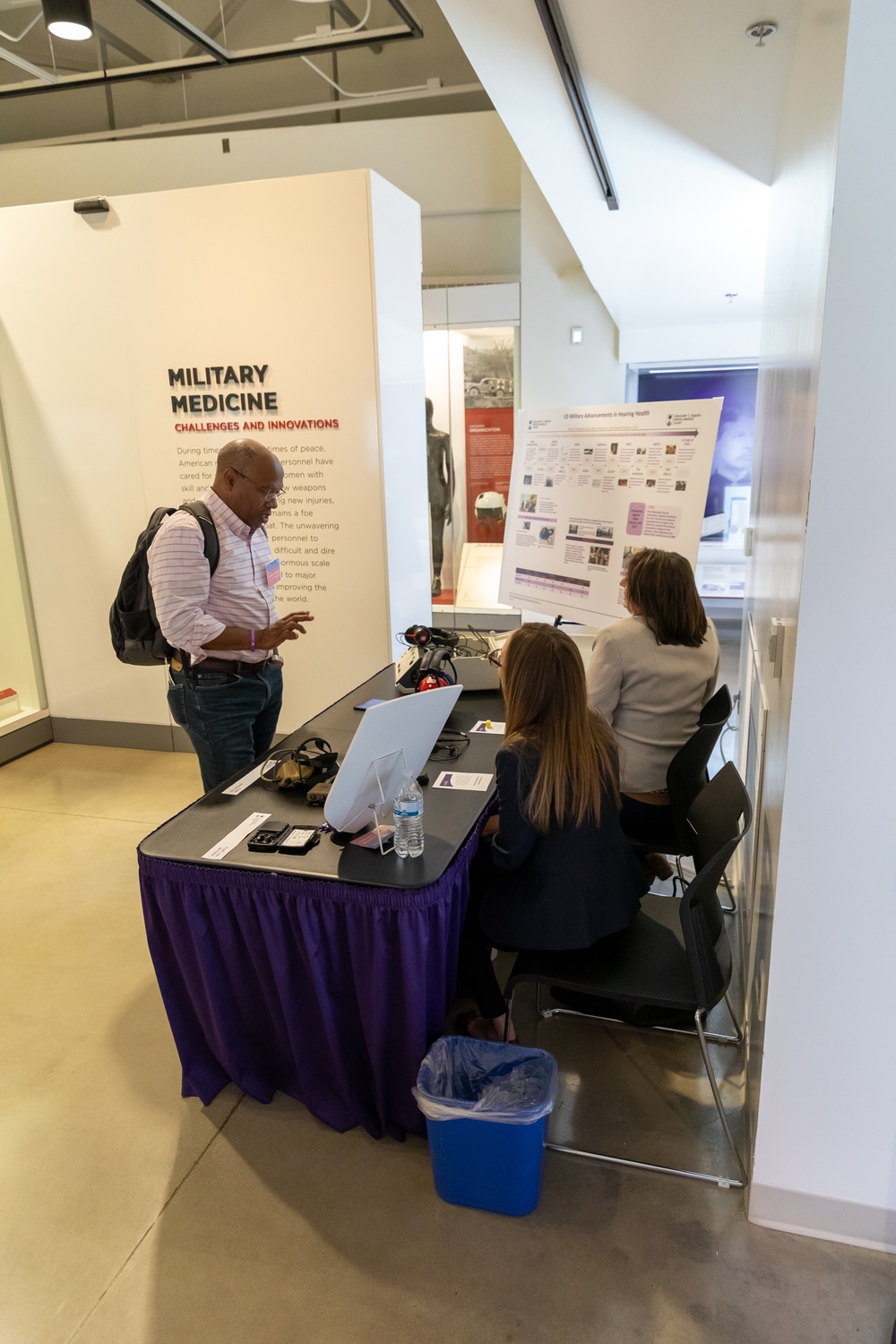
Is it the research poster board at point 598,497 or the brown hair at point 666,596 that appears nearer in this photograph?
the brown hair at point 666,596

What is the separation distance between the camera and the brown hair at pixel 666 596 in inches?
108

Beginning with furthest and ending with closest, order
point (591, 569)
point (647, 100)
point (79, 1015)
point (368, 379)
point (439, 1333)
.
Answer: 1. point (368, 379)
2. point (591, 569)
3. point (647, 100)
4. point (79, 1015)
5. point (439, 1333)

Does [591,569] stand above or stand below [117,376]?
below

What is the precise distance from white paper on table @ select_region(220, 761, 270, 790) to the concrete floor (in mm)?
849

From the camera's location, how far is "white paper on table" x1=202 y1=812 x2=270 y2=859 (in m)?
2.11

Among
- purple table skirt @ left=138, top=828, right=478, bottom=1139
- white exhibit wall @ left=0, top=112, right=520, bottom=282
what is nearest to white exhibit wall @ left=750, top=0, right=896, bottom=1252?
purple table skirt @ left=138, top=828, right=478, bottom=1139

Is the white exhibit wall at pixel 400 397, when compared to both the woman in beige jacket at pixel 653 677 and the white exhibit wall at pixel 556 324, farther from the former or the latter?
the white exhibit wall at pixel 556 324

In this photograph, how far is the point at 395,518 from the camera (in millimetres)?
4398

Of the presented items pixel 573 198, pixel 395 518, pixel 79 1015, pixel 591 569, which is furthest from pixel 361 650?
pixel 573 198

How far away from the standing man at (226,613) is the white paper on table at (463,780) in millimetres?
752

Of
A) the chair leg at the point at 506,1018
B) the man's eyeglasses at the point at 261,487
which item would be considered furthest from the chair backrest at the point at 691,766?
the man's eyeglasses at the point at 261,487

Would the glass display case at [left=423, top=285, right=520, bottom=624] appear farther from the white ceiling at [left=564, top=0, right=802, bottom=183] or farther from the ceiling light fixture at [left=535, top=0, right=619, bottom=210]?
the white ceiling at [left=564, top=0, right=802, bottom=183]

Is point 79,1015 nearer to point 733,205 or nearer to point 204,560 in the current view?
point 204,560

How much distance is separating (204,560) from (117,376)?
7.74 ft
